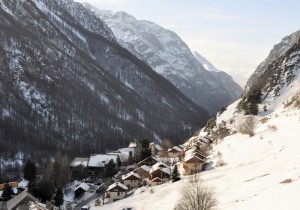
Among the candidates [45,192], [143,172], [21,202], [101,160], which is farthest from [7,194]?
[101,160]

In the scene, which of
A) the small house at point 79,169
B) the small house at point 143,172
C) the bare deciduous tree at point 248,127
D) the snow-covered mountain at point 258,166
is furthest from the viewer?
the small house at point 79,169

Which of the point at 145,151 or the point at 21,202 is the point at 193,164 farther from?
the point at 145,151

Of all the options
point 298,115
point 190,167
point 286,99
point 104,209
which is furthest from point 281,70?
point 104,209

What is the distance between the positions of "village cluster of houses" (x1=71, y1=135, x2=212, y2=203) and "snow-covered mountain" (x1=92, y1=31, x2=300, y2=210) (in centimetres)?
481

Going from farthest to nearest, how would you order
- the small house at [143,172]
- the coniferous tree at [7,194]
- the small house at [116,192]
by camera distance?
the small house at [143,172] < the coniferous tree at [7,194] < the small house at [116,192]

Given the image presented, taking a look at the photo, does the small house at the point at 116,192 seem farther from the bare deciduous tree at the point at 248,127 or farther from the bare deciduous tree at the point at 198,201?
the bare deciduous tree at the point at 198,201

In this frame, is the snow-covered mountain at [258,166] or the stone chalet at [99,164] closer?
the snow-covered mountain at [258,166]

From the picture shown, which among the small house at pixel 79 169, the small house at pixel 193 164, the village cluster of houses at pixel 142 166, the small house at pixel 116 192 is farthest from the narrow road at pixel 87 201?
the small house at pixel 79 169

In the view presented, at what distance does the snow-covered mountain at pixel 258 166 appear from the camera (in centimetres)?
4528

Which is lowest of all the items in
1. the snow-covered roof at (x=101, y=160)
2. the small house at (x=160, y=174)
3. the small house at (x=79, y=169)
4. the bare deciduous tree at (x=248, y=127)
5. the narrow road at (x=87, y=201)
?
the narrow road at (x=87, y=201)

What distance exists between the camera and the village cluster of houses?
8656 centimetres

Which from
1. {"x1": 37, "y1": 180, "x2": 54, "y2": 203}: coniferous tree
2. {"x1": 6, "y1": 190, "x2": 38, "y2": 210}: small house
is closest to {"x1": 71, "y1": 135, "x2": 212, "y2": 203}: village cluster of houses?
{"x1": 6, "y1": 190, "x2": 38, "y2": 210}: small house

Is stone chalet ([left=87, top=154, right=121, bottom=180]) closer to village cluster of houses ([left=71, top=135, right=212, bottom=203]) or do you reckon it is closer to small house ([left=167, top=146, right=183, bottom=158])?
village cluster of houses ([left=71, top=135, right=212, bottom=203])

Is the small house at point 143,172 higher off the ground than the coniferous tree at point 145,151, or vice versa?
the coniferous tree at point 145,151
